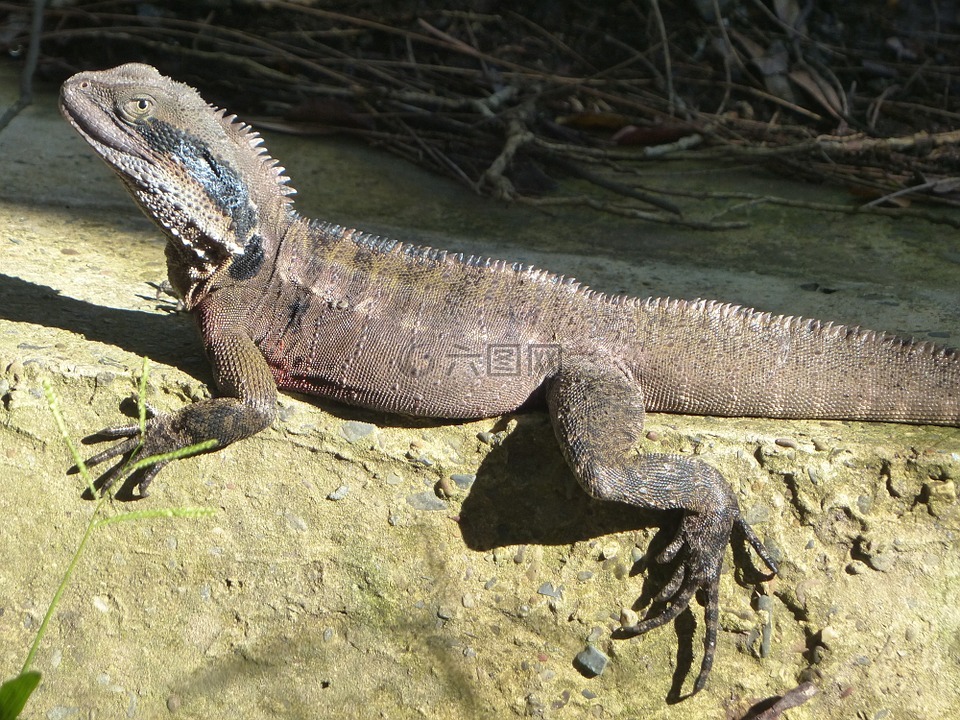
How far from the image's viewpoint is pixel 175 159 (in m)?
3.89

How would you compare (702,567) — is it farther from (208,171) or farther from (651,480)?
(208,171)

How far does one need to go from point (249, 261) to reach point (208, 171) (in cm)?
37

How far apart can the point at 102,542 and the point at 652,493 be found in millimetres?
2095

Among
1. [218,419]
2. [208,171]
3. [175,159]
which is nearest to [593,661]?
[218,419]

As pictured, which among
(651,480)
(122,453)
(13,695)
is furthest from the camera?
(122,453)

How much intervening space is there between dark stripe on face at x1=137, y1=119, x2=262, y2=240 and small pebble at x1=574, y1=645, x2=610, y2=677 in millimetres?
2061

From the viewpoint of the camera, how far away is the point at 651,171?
7434mm

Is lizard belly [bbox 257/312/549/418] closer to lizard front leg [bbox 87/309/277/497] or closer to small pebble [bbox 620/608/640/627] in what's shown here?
lizard front leg [bbox 87/309/277/497]

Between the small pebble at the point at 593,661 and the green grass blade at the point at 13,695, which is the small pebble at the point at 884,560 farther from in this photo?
the green grass blade at the point at 13,695

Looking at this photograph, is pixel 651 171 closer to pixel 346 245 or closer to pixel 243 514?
pixel 346 245

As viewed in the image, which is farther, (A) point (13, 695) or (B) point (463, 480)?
(B) point (463, 480)

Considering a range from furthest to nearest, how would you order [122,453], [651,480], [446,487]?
[446,487]
[122,453]
[651,480]

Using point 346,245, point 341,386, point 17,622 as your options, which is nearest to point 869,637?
point 341,386

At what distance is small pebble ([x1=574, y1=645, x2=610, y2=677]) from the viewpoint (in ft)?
13.2
